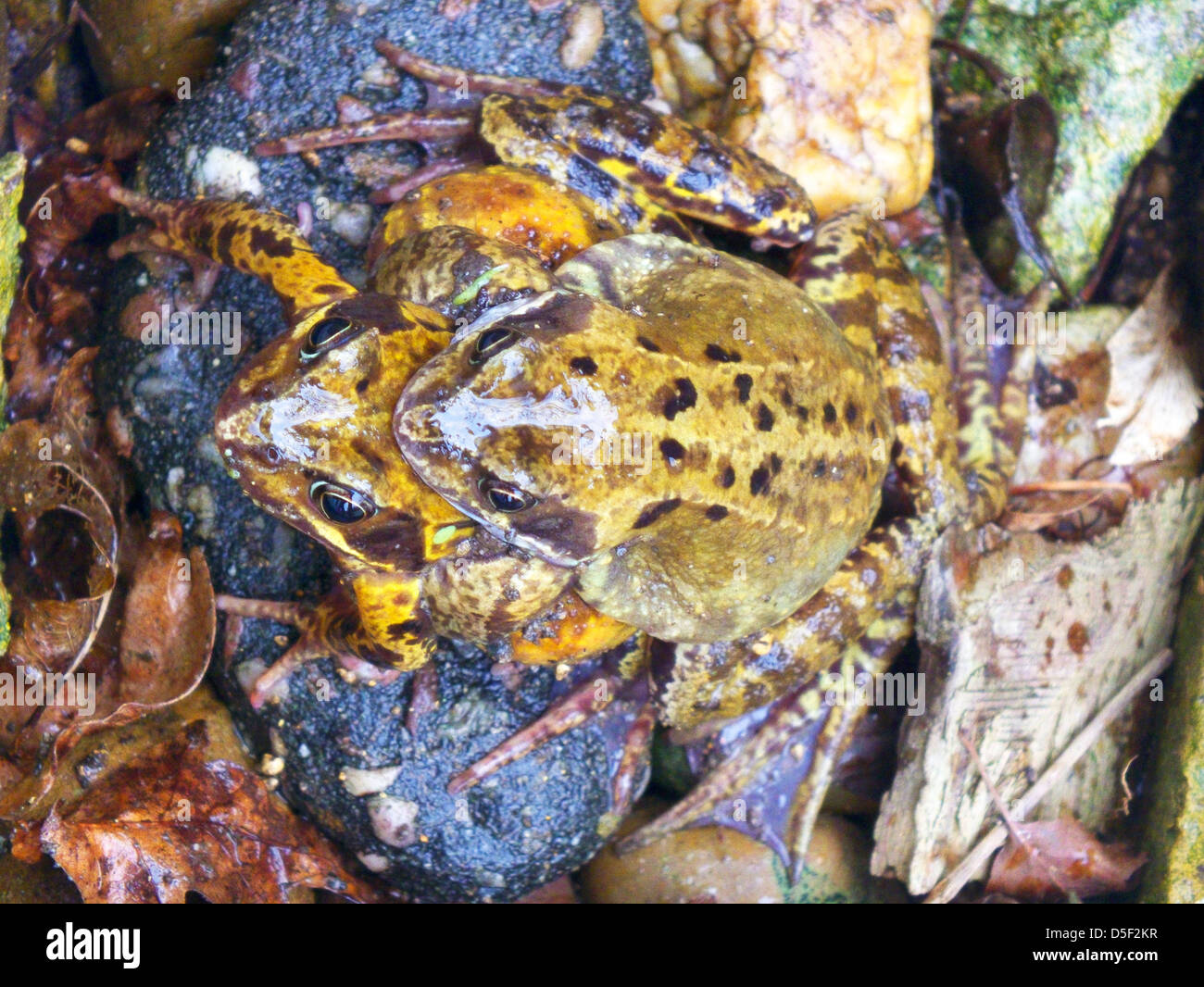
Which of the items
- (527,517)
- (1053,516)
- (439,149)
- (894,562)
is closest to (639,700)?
(894,562)

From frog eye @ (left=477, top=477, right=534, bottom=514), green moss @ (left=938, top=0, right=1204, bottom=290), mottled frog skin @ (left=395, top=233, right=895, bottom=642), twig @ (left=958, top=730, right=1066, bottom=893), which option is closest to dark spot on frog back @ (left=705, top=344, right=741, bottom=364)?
mottled frog skin @ (left=395, top=233, right=895, bottom=642)

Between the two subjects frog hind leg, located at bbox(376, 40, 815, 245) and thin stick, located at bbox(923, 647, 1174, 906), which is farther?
thin stick, located at bbox(923, 647, 1174, 906)

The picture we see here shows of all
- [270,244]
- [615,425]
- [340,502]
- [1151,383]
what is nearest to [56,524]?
[270,244]

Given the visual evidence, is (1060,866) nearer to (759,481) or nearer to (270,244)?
(759,481)

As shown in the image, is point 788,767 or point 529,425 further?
point 788,767

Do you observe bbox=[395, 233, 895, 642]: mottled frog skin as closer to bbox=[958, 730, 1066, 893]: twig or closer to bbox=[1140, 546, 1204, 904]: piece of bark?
bbox=[958, 730, 1066, 893]: twig

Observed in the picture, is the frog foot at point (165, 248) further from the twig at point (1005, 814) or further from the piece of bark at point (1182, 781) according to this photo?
the piece of bark at point (1182, 781)

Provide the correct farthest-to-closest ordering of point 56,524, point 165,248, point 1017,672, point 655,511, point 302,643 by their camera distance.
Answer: point 1017,672 < point 56,524 < point 165,248 < point 302,643 < point 655,511
